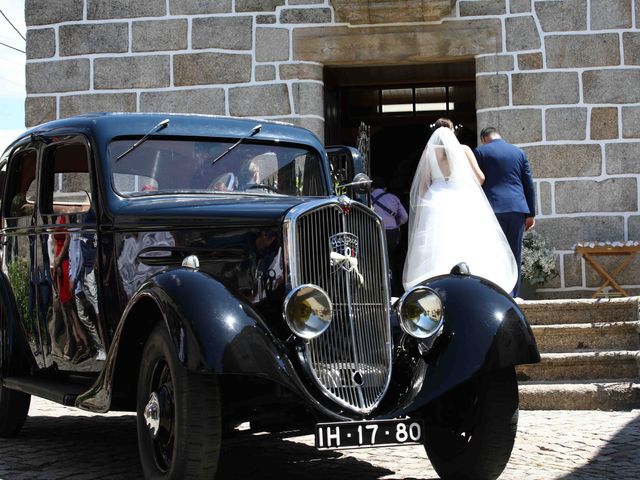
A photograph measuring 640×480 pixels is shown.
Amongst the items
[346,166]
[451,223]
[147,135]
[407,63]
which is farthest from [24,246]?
[407,63]

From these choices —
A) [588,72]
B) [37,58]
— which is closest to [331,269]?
[588,72]

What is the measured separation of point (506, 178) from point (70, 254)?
14.1ft

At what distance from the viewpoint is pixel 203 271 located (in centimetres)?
479

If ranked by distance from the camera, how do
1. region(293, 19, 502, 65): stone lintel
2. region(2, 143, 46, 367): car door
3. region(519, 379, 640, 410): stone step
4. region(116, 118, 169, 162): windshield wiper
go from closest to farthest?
region(116, 118, 169, 162): windshield wiper → region(2, 143, 46, 367): car door → region(519, 379, 640, 410): stone step → region(293, 19, 502, 65): stone lintel

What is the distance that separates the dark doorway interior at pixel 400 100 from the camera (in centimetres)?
1227

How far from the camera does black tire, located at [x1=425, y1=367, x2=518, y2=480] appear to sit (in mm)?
4926

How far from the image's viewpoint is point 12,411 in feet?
22.0

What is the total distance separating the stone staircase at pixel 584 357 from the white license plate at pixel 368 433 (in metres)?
3.38

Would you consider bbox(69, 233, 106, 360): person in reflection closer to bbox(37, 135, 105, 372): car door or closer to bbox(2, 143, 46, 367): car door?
bbox(37, 135, 105, 372): car door

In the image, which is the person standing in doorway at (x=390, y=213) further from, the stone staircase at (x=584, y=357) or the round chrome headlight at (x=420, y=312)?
the round chrome headlight at (x=420, y=312)

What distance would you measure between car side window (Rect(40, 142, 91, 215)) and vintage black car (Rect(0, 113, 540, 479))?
0.06 feet

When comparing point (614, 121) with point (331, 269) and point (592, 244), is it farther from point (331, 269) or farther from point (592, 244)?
point (331, 269)

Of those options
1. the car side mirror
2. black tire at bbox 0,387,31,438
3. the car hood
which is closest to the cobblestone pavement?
black tire at bbox 0,387,31,438

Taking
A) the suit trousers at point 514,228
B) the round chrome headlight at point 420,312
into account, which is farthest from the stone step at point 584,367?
the round chrome headlight at point 420,312
